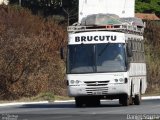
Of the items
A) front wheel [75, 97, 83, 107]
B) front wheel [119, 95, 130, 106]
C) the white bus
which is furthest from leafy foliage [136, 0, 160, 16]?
the white bus

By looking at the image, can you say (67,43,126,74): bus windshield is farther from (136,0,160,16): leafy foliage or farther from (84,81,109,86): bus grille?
(136,0,160,16): leafy foliage

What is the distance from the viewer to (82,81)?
2930cm

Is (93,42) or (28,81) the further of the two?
(28,81)

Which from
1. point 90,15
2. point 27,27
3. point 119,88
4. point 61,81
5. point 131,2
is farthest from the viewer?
point 27,27

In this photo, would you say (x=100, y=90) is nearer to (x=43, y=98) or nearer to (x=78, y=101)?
(x=78, y=101)

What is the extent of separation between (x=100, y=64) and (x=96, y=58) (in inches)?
11.6

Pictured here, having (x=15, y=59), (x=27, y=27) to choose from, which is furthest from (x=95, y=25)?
(x=27, y=27)

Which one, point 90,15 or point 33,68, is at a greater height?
point 90,15

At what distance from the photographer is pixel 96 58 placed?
2970cm

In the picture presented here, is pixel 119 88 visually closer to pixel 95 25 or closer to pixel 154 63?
pixel 95 25

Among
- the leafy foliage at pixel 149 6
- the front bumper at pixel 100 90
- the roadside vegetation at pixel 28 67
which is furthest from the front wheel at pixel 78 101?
the leafy foliage at pixel 149 6

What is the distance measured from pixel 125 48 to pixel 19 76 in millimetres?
12690

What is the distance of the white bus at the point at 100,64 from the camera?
96.0 feet

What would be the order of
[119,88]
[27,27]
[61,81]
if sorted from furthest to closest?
1. [27,27]
2. [61,81]
3. [119,88]
